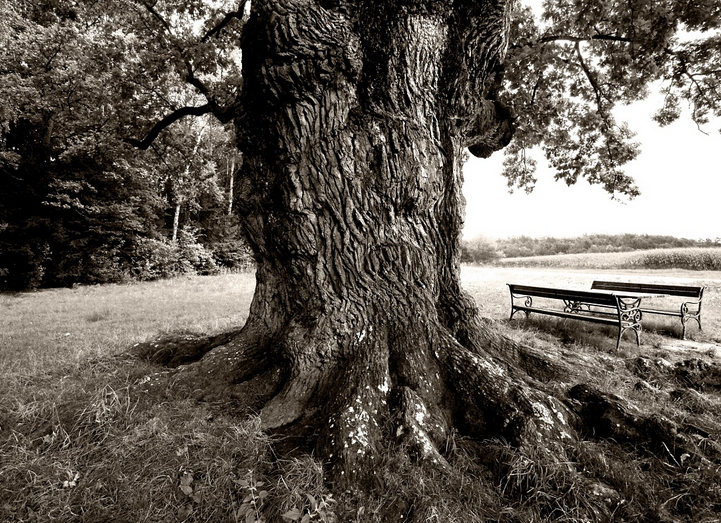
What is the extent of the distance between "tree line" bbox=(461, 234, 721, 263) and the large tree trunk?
3273cm

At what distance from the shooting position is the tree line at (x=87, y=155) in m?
7.84

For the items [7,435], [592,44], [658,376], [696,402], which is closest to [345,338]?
[7,435]

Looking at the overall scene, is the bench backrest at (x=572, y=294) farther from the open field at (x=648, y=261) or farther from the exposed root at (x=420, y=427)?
the open field at (x=648, y=261)

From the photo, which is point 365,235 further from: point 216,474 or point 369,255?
point 216,474

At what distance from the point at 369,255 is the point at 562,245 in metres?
45.5

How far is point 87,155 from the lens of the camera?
1464 cm

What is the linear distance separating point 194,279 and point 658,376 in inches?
719

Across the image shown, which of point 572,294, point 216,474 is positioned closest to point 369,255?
point 216,474

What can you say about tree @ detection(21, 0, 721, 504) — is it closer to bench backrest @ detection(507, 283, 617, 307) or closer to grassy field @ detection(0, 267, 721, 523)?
grassy field @ detection(0, 267, 721, 523)

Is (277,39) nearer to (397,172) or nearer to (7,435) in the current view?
(397,172)

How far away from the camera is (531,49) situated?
18.4 feet

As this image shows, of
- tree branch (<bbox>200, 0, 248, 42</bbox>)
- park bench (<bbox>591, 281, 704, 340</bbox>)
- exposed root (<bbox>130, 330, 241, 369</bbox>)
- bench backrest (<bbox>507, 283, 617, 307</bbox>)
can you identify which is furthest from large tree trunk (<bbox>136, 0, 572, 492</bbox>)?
park bench (<bbox>591, 281, 704, 340</bbox>)

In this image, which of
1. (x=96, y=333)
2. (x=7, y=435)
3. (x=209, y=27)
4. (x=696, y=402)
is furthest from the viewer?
(x=209, y=27)

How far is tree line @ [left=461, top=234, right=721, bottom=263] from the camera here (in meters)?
36.3
